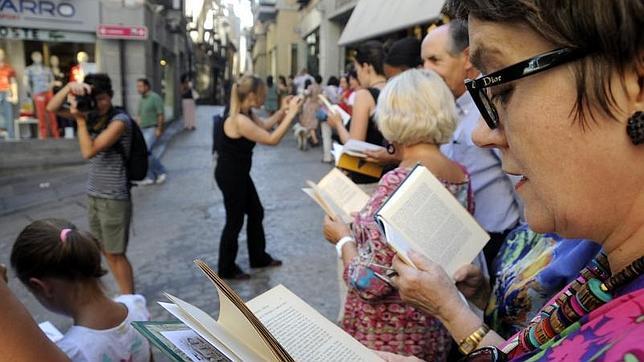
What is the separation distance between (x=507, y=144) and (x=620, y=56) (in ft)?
0.83

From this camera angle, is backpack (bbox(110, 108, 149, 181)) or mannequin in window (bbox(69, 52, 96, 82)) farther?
mannequin in window (bbox(69, 52, 96, 82))

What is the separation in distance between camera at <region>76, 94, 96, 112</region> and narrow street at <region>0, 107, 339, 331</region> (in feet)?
4.80

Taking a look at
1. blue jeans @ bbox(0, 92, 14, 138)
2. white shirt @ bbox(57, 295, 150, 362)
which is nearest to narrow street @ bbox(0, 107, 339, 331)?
white shirt @ bbox(57, 295, 150, 362)

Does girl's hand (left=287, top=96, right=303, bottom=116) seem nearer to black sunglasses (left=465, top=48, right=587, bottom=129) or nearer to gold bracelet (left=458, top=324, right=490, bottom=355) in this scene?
gold bracelet (left=458, top=324, right=490, bottom=355)

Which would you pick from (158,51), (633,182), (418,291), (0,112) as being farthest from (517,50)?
(158,51)

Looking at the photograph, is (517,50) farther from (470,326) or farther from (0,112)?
(0,112)

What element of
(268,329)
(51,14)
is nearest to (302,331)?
(268,329)

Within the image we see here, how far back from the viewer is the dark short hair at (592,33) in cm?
66

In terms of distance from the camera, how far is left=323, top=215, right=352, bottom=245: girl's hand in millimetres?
2225

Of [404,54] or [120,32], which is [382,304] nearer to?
[404,54]

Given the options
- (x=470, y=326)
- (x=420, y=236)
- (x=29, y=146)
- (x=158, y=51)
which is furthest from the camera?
(x=158, y=51)

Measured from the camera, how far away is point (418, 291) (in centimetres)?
149

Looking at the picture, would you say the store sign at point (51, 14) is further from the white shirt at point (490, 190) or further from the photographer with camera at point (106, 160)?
Answer: the white shirt at point (490, 190)

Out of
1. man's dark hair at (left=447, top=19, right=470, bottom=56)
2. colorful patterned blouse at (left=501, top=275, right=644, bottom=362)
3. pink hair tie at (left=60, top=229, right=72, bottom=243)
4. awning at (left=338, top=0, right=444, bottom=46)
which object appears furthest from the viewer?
awning at (left=338, top=0, right=444, bottom=46)
